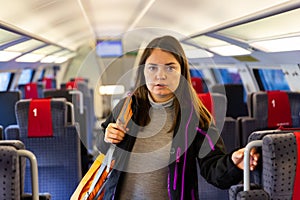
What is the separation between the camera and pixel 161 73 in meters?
2.13

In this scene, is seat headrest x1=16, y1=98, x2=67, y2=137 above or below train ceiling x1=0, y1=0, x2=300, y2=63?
below

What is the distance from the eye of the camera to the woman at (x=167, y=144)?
221cm

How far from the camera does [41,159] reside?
187 inches

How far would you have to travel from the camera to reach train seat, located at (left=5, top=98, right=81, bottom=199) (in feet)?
15.3

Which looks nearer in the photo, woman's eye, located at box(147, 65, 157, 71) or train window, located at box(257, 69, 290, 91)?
woman's eye, located at box(147, 65, 157, 71)

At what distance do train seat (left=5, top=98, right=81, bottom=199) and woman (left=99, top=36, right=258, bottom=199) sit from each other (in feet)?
8.23

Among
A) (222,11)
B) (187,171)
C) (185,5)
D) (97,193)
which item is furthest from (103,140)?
(185,5)

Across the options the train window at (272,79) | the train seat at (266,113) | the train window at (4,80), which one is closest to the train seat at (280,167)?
the train seat at (266,113)

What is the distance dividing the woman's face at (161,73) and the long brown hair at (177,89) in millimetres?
34

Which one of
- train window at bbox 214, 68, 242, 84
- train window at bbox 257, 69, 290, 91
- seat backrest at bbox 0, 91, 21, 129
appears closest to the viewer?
seat backrest at bbox 0, 91, 21, 129

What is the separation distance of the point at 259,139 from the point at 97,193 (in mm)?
820

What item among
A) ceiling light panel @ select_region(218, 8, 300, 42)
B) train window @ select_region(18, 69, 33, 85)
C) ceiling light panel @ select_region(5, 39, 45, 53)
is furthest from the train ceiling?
train window @ select_region(18, 69, 33, 85)

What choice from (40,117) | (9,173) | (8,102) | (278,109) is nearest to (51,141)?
(40,117)

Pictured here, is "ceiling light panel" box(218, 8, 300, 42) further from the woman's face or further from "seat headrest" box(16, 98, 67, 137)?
"seat headrest" box(16, 98, 67, 137)
